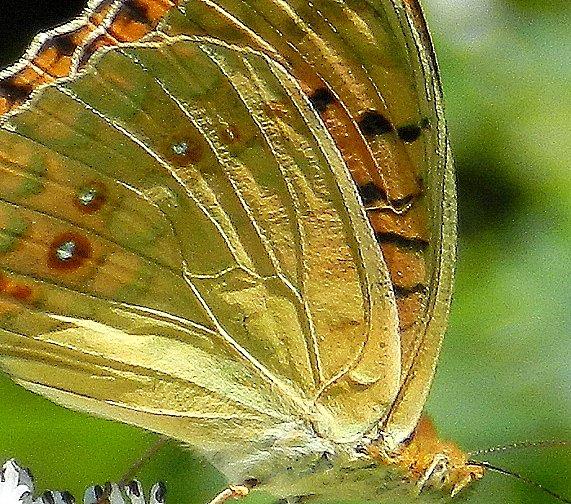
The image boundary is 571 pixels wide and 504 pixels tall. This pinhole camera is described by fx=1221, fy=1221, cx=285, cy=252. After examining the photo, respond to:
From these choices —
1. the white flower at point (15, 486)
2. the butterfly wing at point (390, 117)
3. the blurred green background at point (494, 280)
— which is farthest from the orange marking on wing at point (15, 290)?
the blurred green background at point (494, 280)

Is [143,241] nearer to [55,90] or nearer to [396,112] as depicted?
[55,90]

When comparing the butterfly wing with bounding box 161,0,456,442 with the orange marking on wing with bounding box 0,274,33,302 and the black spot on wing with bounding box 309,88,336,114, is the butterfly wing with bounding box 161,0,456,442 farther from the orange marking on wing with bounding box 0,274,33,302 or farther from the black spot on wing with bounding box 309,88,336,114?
the orange marking on wing with bounding box 0,274,33,302

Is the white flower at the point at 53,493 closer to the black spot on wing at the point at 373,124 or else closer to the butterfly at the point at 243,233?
the butterfly at the point at 243,233

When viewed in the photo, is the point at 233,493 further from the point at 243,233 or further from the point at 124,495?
the point at 243,233

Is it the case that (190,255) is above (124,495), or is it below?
above

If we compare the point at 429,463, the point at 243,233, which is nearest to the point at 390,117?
the point at 243,233

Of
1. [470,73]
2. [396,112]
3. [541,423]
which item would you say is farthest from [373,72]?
[470,73]

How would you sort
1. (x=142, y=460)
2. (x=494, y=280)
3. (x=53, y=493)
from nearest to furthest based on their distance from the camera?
1. (x=53, y=493)
2. (x=142, y=460)
3. (x=494, y=280)
